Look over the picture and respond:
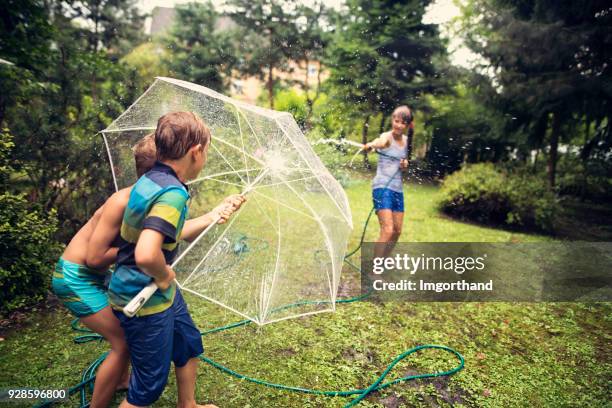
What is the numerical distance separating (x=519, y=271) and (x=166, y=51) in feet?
62.6

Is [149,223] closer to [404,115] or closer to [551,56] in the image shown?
[404,115]

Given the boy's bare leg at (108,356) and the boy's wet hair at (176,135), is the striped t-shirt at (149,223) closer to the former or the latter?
the boy's wet hair at (176,135)

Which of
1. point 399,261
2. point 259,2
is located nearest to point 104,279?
point 399,261

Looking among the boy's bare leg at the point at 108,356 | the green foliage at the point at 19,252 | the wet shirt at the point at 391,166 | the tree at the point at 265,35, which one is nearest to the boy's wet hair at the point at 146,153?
the boy's bare leg at the point at 108,356

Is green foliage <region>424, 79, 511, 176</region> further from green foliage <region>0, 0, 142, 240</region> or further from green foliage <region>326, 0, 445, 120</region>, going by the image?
green foliage <region>0, 0, 142, 240</region>

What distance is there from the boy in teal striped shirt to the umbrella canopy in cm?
51

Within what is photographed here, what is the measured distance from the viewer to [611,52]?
865 cm

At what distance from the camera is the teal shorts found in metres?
1.99

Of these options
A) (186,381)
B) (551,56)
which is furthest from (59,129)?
(551,56)

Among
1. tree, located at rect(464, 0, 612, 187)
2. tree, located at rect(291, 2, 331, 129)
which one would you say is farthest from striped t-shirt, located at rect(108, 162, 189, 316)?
tree, located at rect(291, 2, 331, 129)

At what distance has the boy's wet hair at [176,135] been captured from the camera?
1.76 meters

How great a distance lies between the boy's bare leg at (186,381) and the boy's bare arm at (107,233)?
0.74m

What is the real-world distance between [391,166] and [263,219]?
2184 millimetres

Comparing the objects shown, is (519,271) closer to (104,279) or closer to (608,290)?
(608,290)
